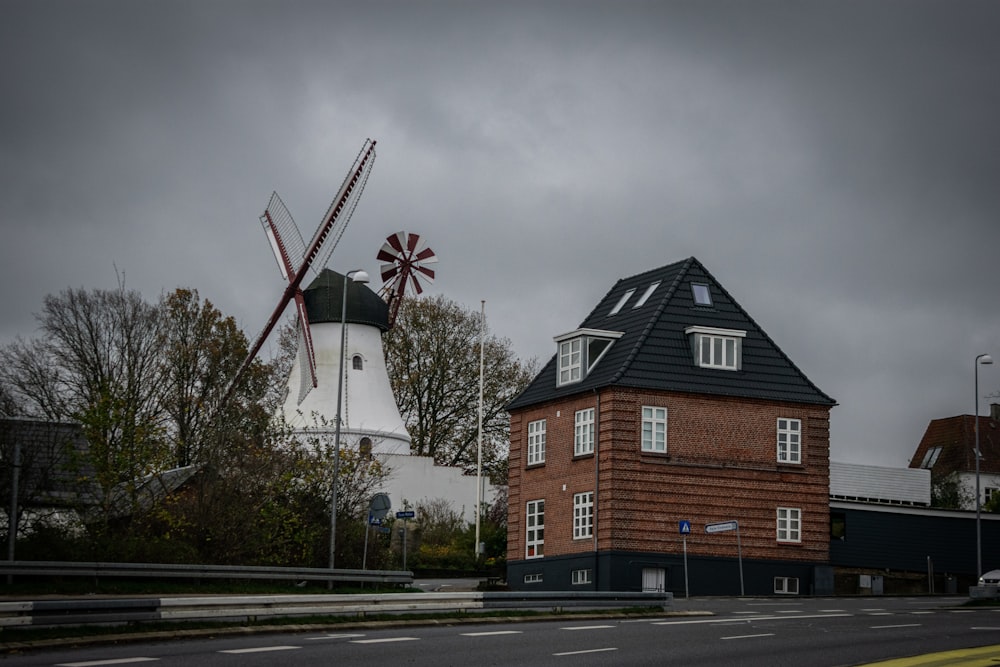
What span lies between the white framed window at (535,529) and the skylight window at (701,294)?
31.3 feet

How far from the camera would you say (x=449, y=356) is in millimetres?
81438

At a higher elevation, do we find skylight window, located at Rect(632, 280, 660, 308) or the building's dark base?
skylight window, located at Rect(632, 280, 660, 308)

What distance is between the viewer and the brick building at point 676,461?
48688 millimetres

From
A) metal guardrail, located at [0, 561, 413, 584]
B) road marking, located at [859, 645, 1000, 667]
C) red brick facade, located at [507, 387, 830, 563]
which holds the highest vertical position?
red brick facade, located at [507, 387, 830, 563]

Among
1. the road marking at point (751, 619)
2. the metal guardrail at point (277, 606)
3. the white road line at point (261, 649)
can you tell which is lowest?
the white road line at point (261, 649)

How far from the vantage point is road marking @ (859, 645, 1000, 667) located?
19.3 m

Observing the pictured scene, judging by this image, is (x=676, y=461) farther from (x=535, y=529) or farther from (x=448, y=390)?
(x=448, y=390)

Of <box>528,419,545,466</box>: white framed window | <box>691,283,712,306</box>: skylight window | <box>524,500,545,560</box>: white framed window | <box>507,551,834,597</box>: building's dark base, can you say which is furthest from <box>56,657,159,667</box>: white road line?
<box>691,283,712,306</box>: skylight window

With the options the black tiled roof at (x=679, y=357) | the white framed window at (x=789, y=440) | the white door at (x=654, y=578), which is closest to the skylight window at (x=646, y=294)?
the black tiled roof at (x=679, y=357)

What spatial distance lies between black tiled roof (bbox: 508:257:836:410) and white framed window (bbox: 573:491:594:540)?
3.87 m

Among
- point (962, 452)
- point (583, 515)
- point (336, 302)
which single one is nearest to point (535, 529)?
point (583, 515)

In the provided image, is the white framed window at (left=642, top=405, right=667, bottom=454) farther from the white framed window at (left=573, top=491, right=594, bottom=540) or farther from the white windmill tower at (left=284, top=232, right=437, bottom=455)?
the white windmill tower at (left=284, top=232, right=437, bottom=455)

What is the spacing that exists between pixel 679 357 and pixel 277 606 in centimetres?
2802

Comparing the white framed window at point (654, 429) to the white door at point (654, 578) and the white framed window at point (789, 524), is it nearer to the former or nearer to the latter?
the white door at point (654, 578)
